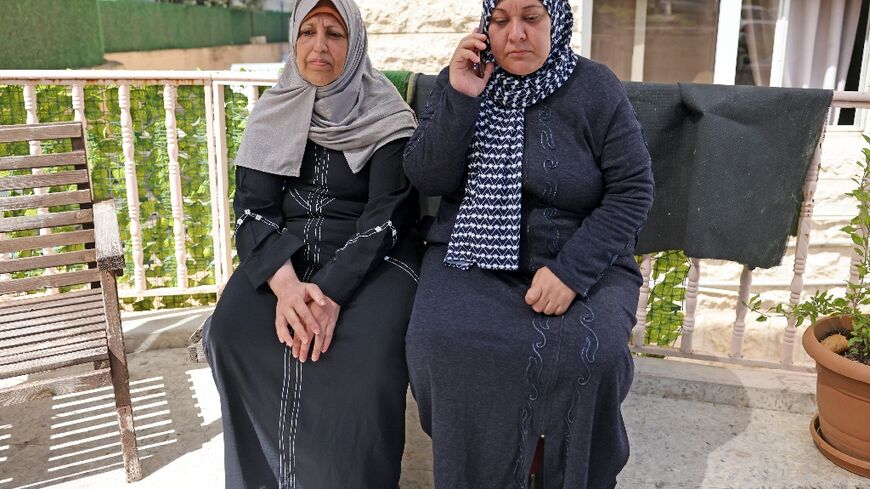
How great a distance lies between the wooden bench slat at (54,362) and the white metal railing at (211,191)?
135 cm

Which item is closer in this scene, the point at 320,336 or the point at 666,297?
the point at 320,336

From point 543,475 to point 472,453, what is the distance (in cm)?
21

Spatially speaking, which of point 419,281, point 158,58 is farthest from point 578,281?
point 158,58

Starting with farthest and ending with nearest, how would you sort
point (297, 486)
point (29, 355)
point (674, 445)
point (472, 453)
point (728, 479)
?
point (674, 445) < point (728, 479) < point (29, 355) < point (297, 486) < point (472, 453)

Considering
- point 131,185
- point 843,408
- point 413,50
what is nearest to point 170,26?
point 413,50

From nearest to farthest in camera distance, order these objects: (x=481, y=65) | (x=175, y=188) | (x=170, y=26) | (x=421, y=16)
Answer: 1. (x=481, y=65)
2. (x=175, y=188)
3. (x=421, y=16)
4. (x=170, y=26)

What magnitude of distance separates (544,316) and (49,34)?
546 inches

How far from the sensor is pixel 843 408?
2484 mm

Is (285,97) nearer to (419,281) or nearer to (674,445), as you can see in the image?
(419,281)

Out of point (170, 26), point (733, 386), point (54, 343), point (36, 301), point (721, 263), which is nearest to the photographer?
point (54, 343)

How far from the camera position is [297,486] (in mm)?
2121

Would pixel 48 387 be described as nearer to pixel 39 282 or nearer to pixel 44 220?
pixel 39 282

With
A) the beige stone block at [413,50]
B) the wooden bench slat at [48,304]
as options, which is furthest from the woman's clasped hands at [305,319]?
the beige stone block at [413,50]

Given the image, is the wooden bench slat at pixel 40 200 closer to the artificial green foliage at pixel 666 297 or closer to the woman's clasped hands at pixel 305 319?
the woman's clasped hands at pixel 305 319
